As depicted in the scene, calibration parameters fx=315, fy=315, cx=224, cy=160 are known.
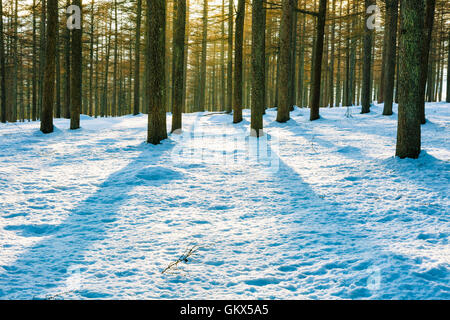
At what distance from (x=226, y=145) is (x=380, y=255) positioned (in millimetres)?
6667

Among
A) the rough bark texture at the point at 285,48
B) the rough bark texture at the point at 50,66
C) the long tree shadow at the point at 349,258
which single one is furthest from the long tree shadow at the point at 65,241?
the rough bark texture at the point at 285,48

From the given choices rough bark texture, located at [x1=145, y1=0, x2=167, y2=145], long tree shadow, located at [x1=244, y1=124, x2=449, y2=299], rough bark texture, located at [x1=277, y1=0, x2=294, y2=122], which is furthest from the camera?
→ rough bark texture, located at [x1=277, y1=0, x2=294, y2=122]

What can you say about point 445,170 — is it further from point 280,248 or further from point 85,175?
point 85,175

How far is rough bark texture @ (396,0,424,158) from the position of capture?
524 centimetres

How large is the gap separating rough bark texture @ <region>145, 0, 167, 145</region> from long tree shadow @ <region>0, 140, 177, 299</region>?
11.5 ft

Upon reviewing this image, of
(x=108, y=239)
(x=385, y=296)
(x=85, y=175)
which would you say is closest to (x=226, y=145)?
(x=85, y=175)

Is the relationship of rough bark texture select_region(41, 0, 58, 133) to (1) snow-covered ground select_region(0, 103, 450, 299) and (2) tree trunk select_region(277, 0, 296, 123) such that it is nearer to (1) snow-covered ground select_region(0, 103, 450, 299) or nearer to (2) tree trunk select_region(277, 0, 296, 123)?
(1) snow-covered ground select_region(0, 103, 450, 299)

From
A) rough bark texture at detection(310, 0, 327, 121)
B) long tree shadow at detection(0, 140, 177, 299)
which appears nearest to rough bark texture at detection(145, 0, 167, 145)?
long tree shadow at detection(0, 140, 177, 299)

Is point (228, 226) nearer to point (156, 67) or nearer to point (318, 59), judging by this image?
point (156, 67)

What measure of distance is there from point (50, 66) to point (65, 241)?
9.53 m

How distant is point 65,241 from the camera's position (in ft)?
10.4

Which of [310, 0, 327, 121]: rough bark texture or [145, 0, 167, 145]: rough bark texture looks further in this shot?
[310, 0, 327, 121]: rough bark texture

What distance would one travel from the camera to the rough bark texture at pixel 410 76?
5.24 m

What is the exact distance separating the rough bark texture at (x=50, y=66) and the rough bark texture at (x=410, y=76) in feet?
33.6
